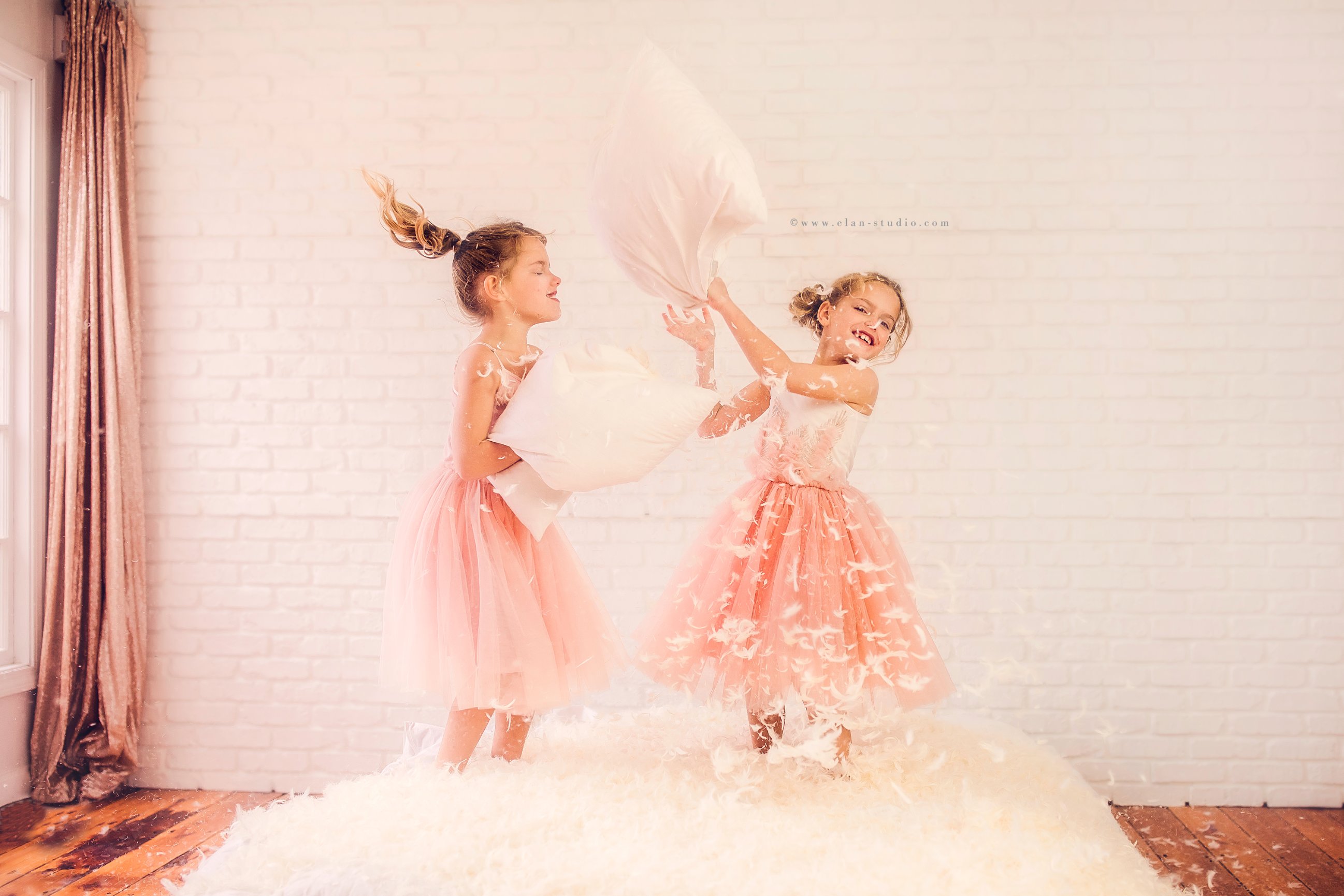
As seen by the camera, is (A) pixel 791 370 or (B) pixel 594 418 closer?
(B) pixel 594 418

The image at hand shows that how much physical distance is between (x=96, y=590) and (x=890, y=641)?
2135mm

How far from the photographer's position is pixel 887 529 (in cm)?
204

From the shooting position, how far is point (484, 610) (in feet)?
6.10

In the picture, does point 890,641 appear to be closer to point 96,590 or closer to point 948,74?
point 948,74

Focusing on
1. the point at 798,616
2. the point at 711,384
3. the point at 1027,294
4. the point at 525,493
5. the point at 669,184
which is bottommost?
the point at 798,616

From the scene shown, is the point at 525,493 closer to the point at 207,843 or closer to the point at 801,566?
the point at 801,566

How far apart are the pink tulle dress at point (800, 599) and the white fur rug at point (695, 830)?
191 millimetres

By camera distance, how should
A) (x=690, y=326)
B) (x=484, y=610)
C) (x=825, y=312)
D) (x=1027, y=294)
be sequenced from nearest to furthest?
1. (x=484, y=610)
2. (x=690, y=326)
3. (x=825, y=312)
4. (x=1027, y=294)

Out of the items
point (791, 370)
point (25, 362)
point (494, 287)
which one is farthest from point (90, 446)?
point (791, 370)

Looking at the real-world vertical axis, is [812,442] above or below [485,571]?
above

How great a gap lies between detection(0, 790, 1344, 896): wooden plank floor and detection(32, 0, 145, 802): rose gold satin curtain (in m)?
0.16

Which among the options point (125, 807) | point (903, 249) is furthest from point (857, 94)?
point (125, 807)

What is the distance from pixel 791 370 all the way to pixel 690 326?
23 centimetres

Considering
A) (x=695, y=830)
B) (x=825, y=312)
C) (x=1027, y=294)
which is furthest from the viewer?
(x=1027, y=294)
